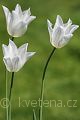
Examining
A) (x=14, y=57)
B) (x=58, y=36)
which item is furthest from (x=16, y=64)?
(x=58, y=36)

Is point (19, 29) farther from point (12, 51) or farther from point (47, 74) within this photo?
point (47, 74)

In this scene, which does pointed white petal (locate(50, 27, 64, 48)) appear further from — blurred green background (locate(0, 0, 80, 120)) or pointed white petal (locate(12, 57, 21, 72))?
blurred green background (locate(0, 0, 80, 120))

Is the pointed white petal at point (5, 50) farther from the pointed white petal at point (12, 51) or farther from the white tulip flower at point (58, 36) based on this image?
the white tulip flower at point (58, 36)

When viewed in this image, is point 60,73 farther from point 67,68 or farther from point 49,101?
point 49,101

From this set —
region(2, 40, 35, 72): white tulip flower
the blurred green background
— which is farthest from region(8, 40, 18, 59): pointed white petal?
the blurred green background

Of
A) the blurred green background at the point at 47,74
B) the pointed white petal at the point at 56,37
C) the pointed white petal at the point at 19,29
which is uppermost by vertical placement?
the pointed white petal at the point at 19,29

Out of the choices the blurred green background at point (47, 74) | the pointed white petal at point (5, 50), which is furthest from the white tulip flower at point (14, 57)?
the blurred green background at point (47, 74)

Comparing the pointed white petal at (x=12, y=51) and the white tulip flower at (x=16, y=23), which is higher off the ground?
the white tulip flower at (x=16, y=23)
